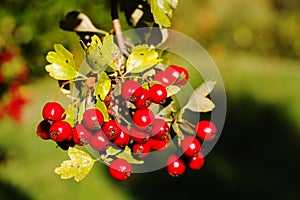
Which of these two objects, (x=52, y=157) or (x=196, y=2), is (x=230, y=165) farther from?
(x=196, y=2)

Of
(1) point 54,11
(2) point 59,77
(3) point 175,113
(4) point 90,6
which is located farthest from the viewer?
(1) point 54,11

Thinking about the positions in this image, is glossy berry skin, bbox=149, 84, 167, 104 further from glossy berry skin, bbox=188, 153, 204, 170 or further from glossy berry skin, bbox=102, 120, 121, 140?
glossy berry skin, bbox=188, 153, 204, 170

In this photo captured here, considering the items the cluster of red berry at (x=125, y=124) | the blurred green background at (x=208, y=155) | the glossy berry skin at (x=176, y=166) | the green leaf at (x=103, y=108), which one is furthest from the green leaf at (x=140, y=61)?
the blurred green background at (x=208, y=155)

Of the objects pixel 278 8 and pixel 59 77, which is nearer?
pixel 59 77

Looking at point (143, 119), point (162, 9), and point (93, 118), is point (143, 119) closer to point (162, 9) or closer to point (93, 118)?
point (93, 118)

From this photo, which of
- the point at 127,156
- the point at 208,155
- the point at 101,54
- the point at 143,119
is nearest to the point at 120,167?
the point at 127,156

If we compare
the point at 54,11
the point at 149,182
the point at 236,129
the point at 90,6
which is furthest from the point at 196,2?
the point at 90,6

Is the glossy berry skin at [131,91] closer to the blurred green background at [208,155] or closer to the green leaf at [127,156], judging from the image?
the green leaf at [127,156]
